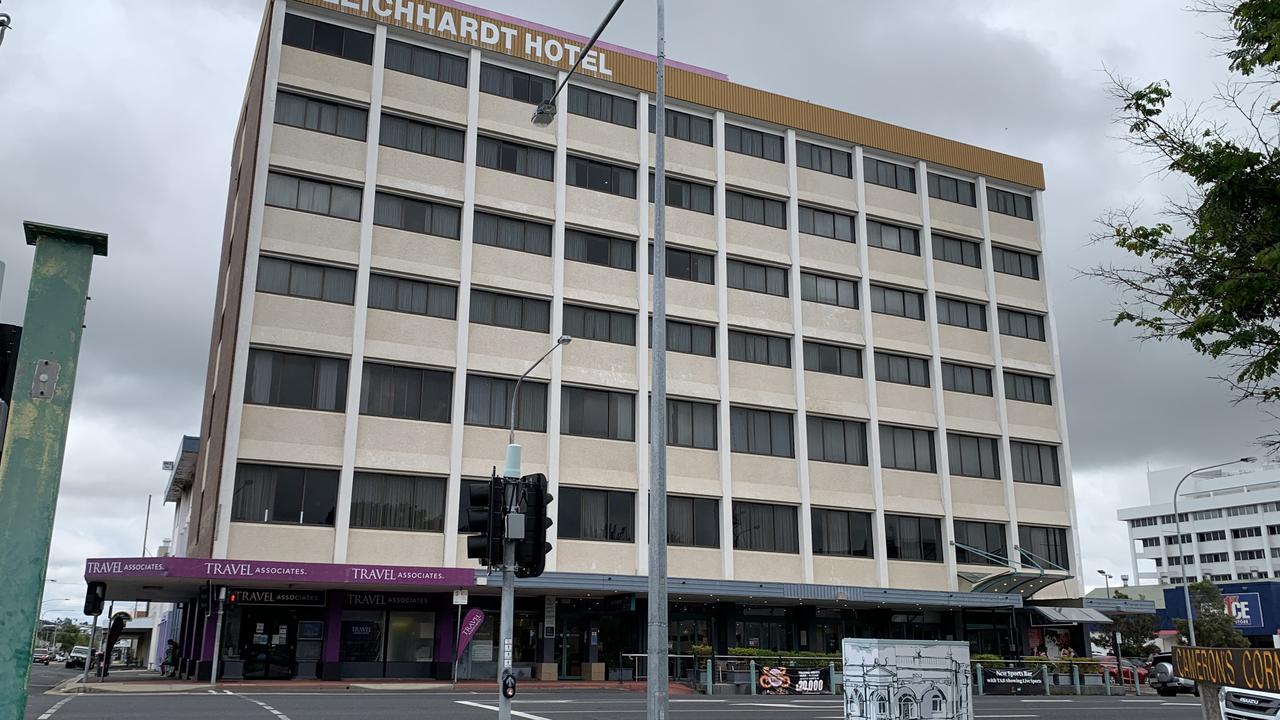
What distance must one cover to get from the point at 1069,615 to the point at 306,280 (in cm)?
3285

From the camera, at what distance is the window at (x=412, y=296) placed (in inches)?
1439

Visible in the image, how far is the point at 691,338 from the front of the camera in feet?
136

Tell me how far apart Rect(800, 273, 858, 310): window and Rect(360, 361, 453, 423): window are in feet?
53.0

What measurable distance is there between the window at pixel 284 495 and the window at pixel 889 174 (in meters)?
27.3

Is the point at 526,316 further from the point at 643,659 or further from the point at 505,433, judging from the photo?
the point at 643,659

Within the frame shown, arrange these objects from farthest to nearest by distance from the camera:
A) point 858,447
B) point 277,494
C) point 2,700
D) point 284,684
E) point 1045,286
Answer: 1. point 1045,286
2. point 858,447
3. point 277,494
4. point 284,684
5. point 2,700

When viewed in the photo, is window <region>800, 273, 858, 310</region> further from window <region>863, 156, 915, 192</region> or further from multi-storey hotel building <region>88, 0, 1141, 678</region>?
window <region>863, 156, 915, 192</region>

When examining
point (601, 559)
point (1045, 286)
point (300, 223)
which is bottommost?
point (601, 559)

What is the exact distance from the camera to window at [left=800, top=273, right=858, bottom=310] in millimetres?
44625

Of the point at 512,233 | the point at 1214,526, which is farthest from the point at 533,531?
the point at 1214,526

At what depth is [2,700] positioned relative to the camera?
14.2 ft

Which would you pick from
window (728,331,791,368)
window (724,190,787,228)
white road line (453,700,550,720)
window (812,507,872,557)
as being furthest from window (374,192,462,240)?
white road line (453,700,550,720)

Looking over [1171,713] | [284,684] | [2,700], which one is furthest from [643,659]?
[2,700]

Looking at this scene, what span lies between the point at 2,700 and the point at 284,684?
28362mm
